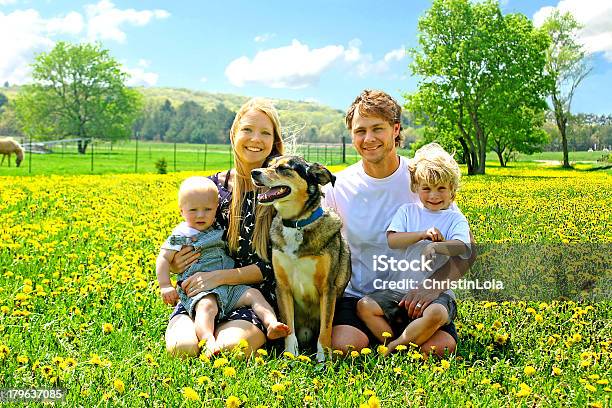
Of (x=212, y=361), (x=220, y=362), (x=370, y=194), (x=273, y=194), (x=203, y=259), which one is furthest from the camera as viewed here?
(x=370, y=194)

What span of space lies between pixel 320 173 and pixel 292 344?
1.32 meters

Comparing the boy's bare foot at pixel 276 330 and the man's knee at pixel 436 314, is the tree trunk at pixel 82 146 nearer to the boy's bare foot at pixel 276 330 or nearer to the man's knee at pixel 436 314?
the boy's bare foot at pixel 276 330

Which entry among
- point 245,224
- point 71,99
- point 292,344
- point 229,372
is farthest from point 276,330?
point 71,99

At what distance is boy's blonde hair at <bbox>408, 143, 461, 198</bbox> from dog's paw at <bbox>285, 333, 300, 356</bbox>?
63.1 inches

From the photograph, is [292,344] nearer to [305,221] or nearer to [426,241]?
[305,221]

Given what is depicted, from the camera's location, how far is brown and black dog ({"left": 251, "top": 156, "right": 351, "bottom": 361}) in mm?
4516

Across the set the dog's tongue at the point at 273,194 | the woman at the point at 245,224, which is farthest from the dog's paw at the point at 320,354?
the dog's tongue at the point at 273,194

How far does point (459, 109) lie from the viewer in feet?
159

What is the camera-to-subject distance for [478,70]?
154 feet

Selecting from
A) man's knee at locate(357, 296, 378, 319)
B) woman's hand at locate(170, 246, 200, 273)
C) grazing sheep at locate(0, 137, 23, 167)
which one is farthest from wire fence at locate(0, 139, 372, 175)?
man's knee at locate(357, 296, 378, 319)

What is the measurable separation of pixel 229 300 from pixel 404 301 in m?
1.41

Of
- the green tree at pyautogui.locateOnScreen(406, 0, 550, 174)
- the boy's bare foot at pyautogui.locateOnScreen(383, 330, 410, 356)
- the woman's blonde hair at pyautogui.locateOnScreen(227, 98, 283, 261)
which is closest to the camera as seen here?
the boy's bare foot at pyautogui.locateOnScreen(383, 330, 410, 356)

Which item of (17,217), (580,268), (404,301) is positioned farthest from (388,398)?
(17,217)

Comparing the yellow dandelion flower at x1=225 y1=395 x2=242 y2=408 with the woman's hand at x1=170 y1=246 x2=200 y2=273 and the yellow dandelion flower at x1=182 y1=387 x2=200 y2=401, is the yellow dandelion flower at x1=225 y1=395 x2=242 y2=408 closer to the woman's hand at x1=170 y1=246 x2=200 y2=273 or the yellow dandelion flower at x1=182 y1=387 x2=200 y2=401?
the yellow dandelion flower at x1=182 y1=387 x2=200 y2=401
